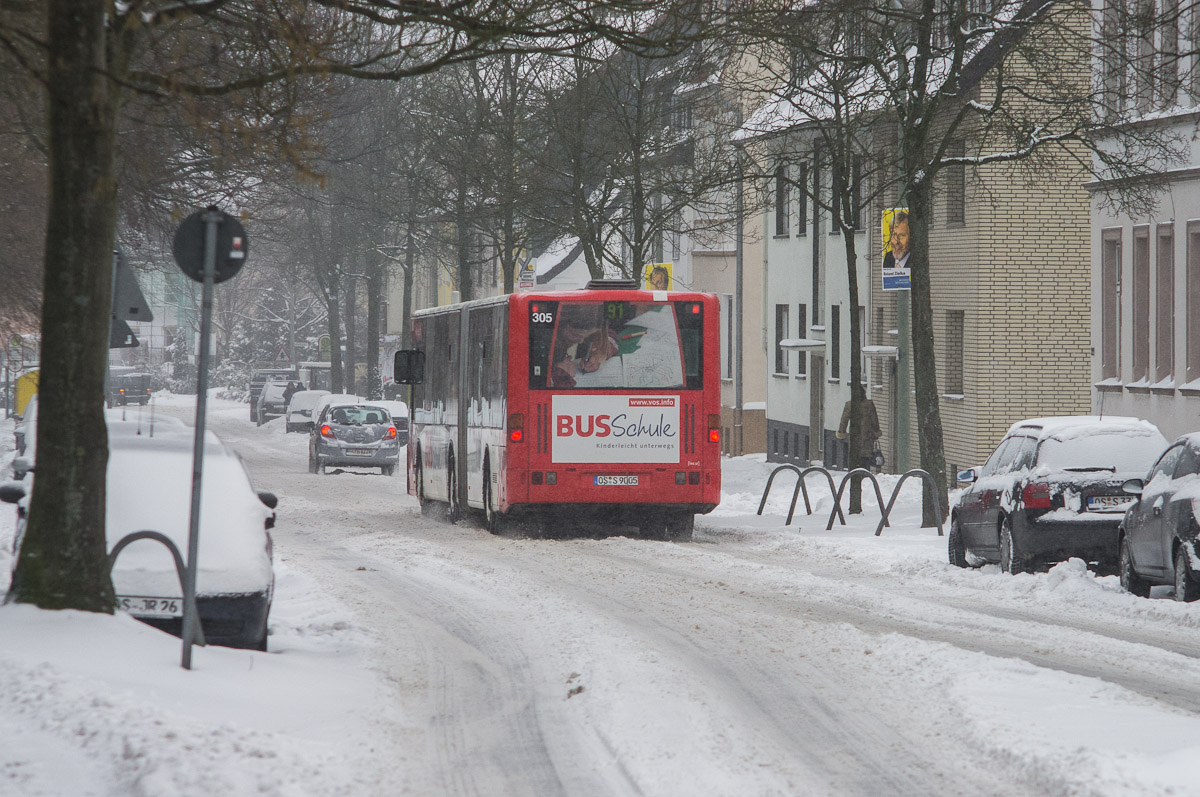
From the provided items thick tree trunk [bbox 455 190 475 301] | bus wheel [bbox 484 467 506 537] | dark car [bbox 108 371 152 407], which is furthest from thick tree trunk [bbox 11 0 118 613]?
dark car [bbox 108 371 152 407]

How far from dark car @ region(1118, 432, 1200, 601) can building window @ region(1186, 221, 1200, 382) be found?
11.8 m

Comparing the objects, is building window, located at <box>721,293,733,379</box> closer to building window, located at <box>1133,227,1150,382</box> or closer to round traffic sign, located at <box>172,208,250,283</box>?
building window, located at <box>1133,227,1150,382</box>

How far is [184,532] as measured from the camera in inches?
434

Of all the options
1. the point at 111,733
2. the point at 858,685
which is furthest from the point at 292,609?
→ the point at 111,733

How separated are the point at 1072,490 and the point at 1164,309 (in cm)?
1289

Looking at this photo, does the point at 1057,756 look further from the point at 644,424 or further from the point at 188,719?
the point at 644,424

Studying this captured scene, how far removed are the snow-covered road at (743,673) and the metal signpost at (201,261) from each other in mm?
1015

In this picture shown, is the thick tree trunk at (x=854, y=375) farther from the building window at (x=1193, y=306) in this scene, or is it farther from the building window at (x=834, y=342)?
the building window at (x=834, y=342)

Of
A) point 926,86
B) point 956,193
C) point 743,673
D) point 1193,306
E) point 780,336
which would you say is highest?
point 956,193

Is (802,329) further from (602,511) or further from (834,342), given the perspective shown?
(602,511)

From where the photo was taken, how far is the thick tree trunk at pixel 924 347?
21656mm

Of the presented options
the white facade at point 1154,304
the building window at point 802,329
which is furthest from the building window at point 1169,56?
the building window at point 802,329

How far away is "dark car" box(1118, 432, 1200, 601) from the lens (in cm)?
1362

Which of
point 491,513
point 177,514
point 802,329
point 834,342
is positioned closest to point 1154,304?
point 491,513
